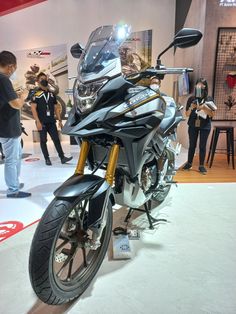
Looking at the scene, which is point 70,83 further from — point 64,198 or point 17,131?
point 64,198

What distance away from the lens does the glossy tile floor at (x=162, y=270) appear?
131 cm

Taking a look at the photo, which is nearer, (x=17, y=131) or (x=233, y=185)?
(x=17, y=131)

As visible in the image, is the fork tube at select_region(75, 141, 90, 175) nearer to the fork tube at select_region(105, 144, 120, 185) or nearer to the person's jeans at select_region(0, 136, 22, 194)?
the fork tube at select_region(105, 144, 120, 185)

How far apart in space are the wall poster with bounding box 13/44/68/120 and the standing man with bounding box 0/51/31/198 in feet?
14.3

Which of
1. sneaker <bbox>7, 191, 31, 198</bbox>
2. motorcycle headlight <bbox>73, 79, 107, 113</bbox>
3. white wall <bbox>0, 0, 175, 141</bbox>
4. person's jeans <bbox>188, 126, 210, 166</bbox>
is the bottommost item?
sneaker <bbox>7, 191, 31, 198</bbox>

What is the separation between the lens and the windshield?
129cm

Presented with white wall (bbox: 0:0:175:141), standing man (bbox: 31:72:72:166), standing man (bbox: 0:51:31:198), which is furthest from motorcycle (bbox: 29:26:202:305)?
white wall (bbox: 0:0:175:141)

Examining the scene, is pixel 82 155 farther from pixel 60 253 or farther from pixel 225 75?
pixel 225 75

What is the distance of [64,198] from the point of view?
120 cm

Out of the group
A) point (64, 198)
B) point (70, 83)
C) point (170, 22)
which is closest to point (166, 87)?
point (170, 22)

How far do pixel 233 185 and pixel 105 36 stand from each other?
8.37 ft

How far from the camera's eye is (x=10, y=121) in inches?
103

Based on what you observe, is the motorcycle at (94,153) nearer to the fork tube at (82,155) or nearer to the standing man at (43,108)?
the fork tube at (82,155)

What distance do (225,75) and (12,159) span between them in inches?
162
